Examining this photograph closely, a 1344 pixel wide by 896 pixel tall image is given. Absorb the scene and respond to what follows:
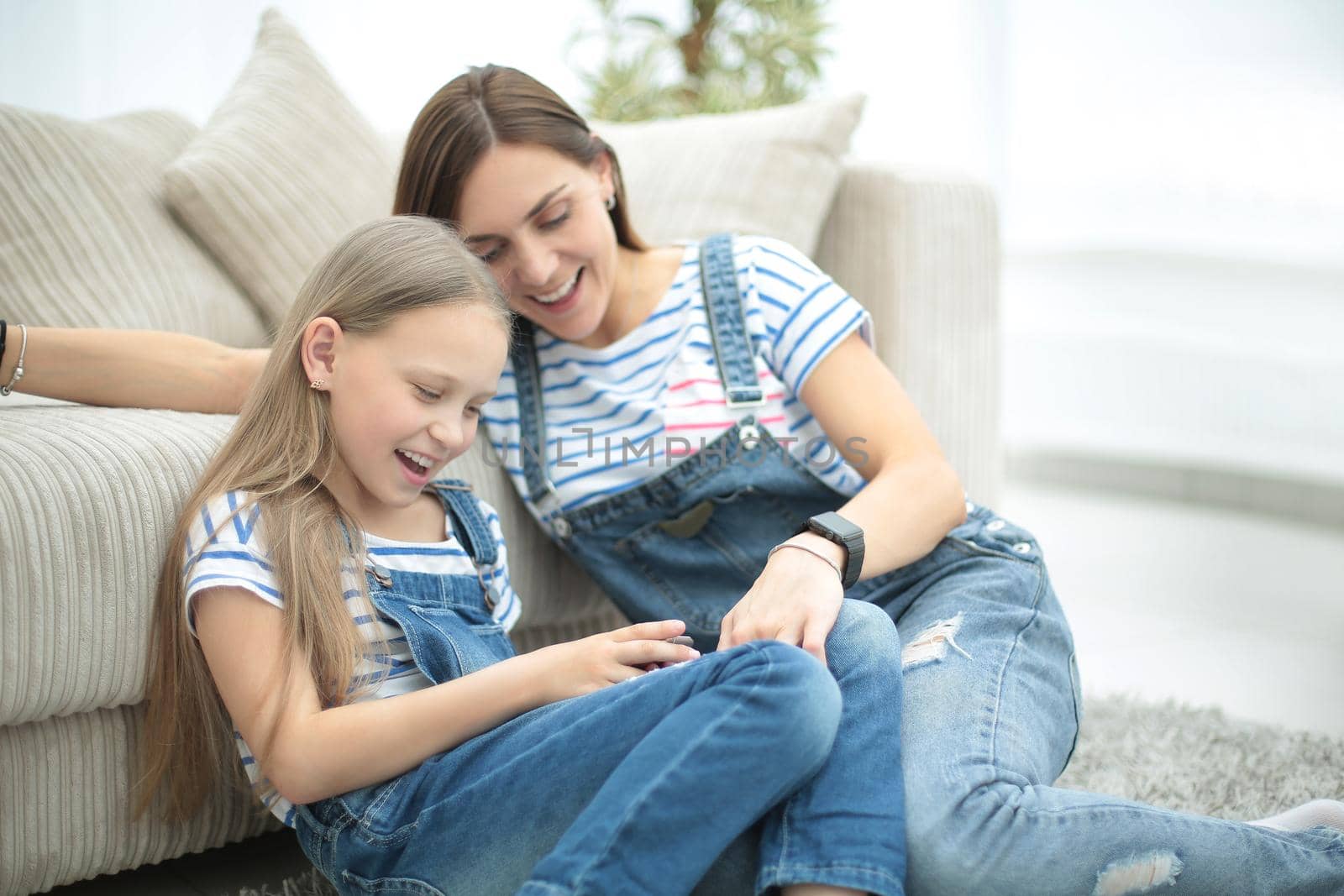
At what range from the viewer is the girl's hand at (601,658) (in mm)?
898

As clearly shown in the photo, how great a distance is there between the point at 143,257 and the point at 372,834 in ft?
3.04

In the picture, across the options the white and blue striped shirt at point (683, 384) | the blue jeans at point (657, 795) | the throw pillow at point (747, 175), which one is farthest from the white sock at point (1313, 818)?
the throw pillow at point (747, 175)

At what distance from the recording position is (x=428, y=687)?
3.08 ft

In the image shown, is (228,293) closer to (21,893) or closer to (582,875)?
(21,893)

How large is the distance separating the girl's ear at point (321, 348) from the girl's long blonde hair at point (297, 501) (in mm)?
10

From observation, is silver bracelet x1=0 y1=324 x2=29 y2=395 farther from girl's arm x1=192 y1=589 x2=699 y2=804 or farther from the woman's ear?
the woman's ear

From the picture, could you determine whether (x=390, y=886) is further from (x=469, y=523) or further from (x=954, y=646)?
(x=954, y=646)

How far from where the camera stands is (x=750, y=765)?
786 millimetres

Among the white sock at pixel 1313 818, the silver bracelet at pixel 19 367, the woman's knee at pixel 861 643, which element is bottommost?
the white sock at pixel 1313 818

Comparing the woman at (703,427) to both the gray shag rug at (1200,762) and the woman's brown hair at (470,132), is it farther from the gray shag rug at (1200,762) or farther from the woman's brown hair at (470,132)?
the gray shag rug at (1200,762)

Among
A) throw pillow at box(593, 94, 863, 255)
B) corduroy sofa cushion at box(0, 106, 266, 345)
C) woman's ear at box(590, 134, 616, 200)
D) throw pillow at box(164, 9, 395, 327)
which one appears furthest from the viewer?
throw pillow at box(593, 94, 863, 255)

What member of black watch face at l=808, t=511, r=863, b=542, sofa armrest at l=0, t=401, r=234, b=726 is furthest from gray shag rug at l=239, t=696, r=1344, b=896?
black watch face at l=808, t=511, r=863, b=542

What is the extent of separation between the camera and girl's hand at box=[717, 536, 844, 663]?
92cm

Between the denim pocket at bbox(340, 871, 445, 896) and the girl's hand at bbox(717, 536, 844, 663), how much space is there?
0.28 m
